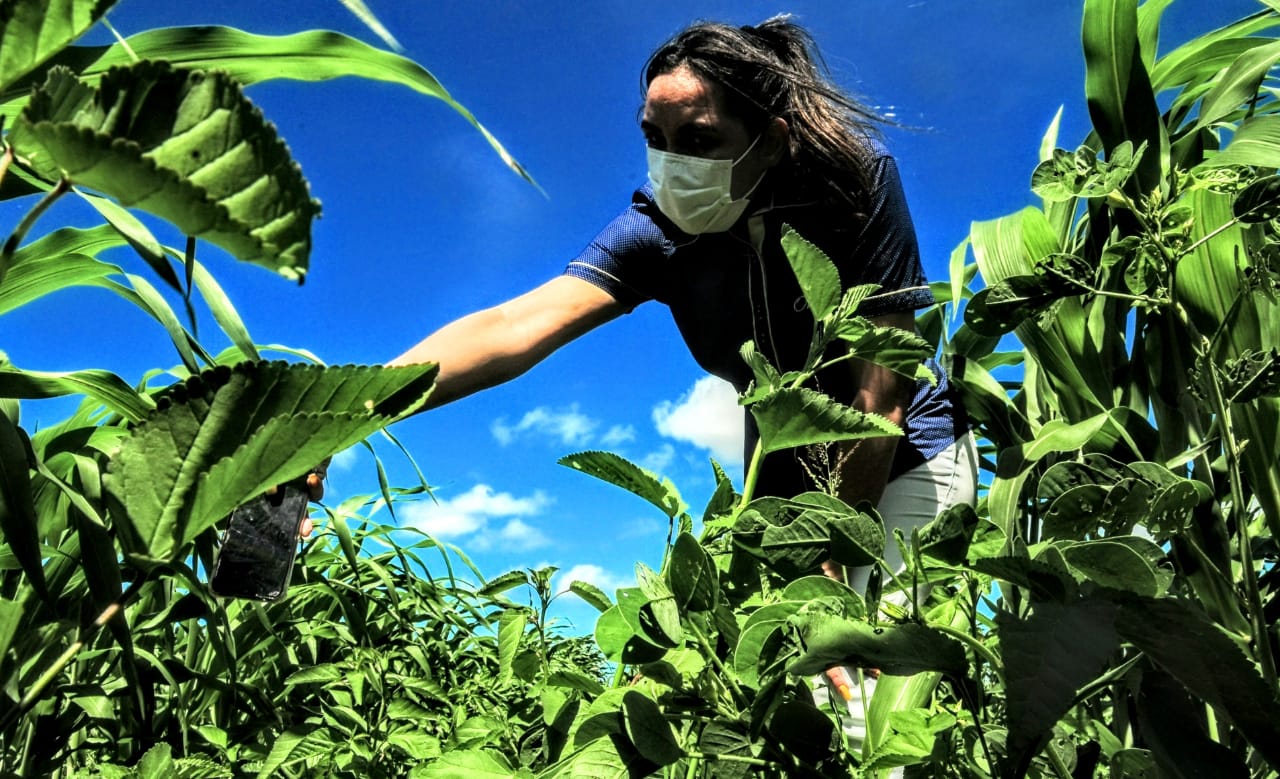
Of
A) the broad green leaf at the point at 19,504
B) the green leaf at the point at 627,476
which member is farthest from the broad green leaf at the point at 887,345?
the broad green leaf at the point at 19,504

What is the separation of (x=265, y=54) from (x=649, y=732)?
2.09 ft

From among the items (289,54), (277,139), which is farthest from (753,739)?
(289,54)

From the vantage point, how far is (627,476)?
586 mm

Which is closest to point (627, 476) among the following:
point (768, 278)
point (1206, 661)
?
point (1206, 661)

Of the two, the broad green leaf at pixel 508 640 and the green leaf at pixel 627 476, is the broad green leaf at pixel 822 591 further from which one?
the broad green leaf at pixel 508 640

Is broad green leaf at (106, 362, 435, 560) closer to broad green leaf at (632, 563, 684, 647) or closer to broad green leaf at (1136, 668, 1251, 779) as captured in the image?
broad green leaf at (632, 563, 684, 647)

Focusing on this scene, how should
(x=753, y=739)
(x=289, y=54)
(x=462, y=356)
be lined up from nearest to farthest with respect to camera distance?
(x=753, y=739), (x=289, y=54), (x=462, y=356)

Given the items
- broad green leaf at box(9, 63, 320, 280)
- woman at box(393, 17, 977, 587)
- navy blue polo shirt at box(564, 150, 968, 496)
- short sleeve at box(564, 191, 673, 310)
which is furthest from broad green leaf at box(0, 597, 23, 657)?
short sleeve at box(564, 191, 673, 310)

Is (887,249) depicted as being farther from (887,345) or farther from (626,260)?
(887,345)

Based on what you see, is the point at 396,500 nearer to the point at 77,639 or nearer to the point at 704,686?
the point at 704,686

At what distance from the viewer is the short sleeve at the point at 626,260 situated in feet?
6.48

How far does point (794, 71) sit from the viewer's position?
1979 mm

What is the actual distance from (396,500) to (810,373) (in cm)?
177

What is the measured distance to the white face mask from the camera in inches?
74.3
